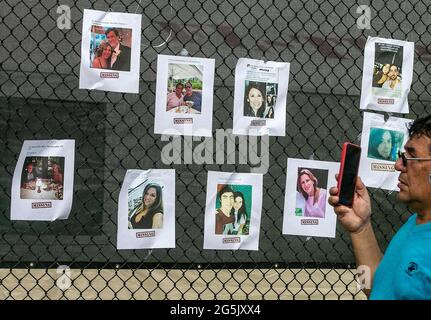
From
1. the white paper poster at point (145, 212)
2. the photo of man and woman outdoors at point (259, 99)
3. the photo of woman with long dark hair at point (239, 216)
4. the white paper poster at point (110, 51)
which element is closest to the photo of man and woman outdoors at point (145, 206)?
the white paper poster at point (145, 212)

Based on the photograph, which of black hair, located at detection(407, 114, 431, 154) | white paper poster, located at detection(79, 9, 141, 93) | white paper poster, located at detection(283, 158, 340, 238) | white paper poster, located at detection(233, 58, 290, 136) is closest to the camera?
black hair, located at detection(407, 114, 431, 154)

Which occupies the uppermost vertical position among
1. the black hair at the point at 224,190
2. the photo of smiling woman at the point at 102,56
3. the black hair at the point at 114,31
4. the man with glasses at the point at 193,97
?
the black hair at the point at 114,31

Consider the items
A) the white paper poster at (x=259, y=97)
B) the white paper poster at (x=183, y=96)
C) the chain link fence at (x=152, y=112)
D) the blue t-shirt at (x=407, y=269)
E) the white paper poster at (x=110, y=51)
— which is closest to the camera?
the blue t-shirt at (x=407, y=269)

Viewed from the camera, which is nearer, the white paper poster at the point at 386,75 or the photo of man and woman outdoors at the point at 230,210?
the photo of man and woman outdoors at the point at 230,210

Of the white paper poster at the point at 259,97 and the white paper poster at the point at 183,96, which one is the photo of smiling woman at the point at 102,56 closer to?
the white paper poster at the point at 183,96

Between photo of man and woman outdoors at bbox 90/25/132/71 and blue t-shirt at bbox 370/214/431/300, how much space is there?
59.0 inches

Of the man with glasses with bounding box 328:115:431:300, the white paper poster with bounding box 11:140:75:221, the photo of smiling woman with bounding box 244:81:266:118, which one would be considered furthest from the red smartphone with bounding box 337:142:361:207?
the white paper poster with bounding box 11:140:75:221

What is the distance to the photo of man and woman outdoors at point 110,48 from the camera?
2.85m

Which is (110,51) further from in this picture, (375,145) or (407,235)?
(407,235)

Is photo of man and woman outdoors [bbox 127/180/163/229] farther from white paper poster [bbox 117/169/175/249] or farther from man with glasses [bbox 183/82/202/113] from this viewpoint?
man with glasses [bbox 183/82/202/113]

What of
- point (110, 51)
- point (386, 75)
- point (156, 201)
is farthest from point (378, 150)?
point (110, 51)

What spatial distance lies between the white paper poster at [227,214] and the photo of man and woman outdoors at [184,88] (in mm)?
359

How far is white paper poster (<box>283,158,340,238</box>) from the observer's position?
127 inches
